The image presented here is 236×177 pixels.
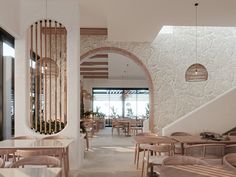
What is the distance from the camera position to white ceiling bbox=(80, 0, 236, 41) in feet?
18.5

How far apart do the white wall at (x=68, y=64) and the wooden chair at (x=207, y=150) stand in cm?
224

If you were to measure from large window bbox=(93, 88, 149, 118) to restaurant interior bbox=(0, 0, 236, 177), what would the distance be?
974 centimetres

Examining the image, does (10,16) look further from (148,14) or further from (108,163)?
(108,163)

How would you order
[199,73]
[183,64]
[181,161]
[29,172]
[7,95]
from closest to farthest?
1. [29,172]
2. [181,161]
3. [199,73]
4. [7,95]
5. [183,64]

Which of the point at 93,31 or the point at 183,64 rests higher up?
the point at 93,31

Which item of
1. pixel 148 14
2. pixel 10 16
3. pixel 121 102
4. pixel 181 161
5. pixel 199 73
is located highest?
pixel 148 14

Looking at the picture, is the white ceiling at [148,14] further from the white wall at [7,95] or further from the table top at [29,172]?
the table top at [29,172]

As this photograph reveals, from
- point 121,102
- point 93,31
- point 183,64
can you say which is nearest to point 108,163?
point 93,31

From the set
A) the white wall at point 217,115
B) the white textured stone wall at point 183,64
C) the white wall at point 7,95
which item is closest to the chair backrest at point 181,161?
the white wall at point 7,95

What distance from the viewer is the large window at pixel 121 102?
1866cm

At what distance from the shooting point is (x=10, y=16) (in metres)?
5.35

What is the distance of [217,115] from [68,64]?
3.88 m

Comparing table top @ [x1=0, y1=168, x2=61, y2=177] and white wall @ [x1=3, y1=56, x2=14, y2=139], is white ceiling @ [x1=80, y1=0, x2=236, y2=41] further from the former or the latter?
table top @ [x1=0, y1=168, x2=61, y2=177]

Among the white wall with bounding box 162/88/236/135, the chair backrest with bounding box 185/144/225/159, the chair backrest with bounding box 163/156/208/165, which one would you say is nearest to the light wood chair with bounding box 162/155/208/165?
the chair backrest with bounding box 163/156/208/165
